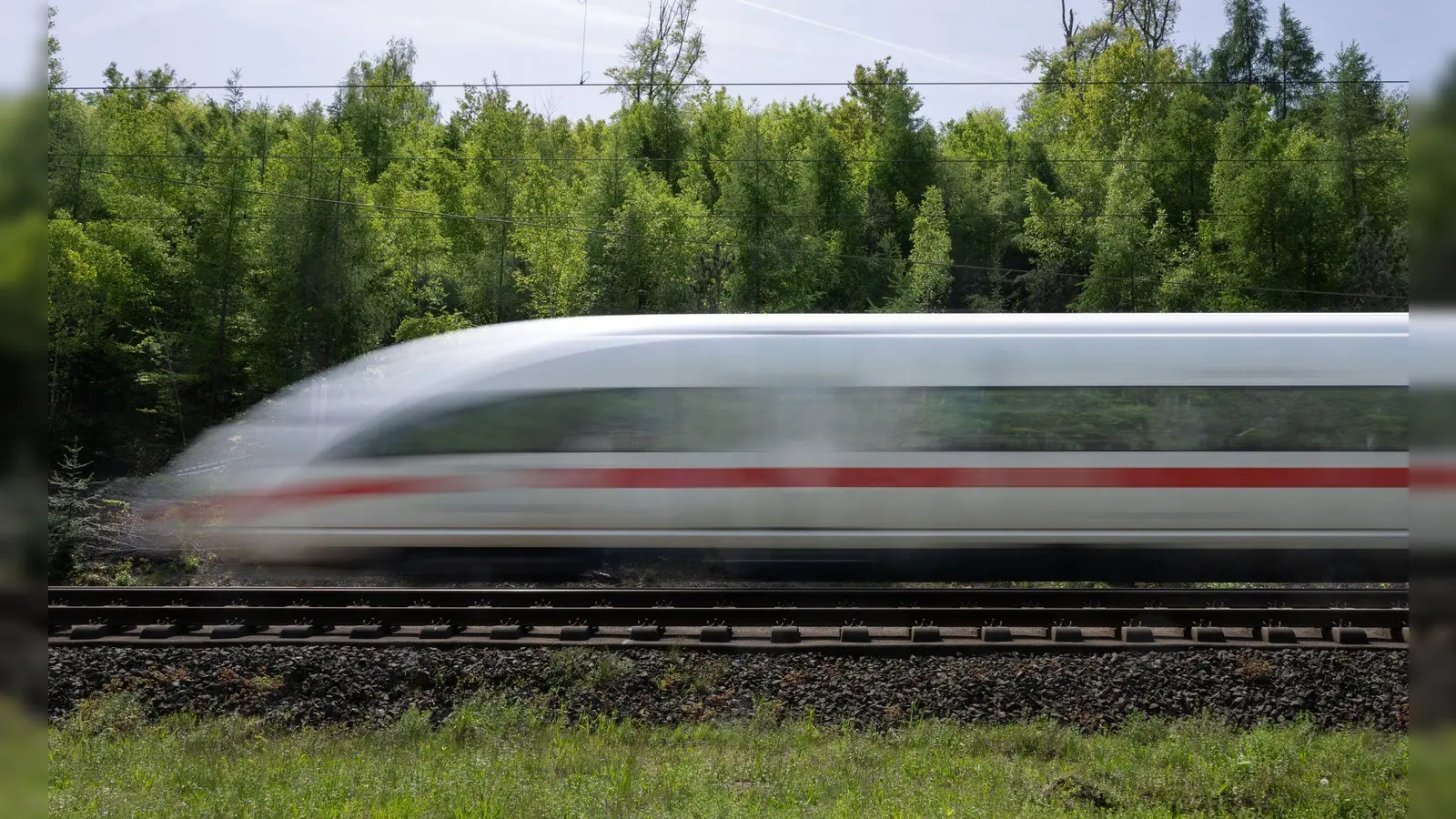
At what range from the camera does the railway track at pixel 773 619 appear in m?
8.93

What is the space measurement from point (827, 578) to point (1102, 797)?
2625 mm

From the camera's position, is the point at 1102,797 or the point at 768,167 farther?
the point at 768,167

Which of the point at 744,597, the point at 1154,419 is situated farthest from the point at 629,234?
the point at 1154,419

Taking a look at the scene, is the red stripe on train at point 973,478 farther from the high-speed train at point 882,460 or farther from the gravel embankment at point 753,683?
the gravel embankment at point 753,683

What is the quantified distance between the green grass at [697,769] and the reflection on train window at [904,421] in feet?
7.24

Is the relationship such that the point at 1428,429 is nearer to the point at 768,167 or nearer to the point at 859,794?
the point at 859,794

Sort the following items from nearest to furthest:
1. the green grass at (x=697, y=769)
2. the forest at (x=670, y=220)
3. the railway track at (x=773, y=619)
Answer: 1. the green grass at (x=697, y=769)
2. the railway track at (x=773, y=619)
3. the forest at (x=670, y=220)

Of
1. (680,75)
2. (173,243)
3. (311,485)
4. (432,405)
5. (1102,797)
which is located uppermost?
(680,75)

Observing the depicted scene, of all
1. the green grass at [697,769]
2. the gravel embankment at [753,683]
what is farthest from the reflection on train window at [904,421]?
the green grass at [697,769]

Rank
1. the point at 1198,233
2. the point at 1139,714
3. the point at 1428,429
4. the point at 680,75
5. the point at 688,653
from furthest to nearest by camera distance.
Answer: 1. the point at 680,75
2. the point at 1198,233
3. the point at 688,653
4. the point at 1139,714
5. the point at 1428,429

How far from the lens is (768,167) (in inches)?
1516

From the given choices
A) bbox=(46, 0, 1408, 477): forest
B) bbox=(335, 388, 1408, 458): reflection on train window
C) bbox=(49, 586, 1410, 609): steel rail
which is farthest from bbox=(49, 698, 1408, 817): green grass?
bbox=(46, 0, 1408, 477): forest

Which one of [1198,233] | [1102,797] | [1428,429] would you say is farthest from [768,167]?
[1428,429]

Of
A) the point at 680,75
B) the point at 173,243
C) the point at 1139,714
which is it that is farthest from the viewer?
the point at 680,75
